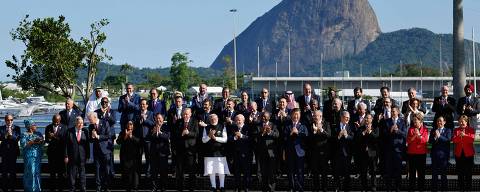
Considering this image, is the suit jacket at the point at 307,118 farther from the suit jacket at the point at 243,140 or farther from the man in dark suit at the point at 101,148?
the man in dark suit at the point at 101,148

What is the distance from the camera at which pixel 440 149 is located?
45.4ft

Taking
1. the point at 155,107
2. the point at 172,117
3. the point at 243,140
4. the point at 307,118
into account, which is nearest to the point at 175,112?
the point at 172,117

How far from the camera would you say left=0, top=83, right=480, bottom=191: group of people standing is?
13.9m

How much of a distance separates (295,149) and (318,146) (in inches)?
17.3

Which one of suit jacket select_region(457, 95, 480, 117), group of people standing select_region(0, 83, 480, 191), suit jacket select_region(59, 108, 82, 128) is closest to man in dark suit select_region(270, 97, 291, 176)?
group of people standing select_region(0, 83, 480, 191)

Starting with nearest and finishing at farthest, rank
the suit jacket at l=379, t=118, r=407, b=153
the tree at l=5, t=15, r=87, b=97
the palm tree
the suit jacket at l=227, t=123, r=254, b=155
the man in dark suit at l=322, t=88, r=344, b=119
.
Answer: the suit jacket at l=379, t=118, r=407, b=153, the suit jacket at l=227, t=123, r=254, b=155, the man in dark suit at l=322, t=88, r=344, b=119, the palm tree, the tree at l=5, t=15, r=87, b=97

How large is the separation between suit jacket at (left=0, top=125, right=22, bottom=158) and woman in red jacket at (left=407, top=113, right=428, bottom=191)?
24.9 ft

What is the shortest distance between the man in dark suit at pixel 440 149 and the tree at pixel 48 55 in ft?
51.3

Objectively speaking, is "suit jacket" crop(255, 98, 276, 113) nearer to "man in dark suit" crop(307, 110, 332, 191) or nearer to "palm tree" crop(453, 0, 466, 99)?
"man in dark suit" crop(307, 110, 332, 191)

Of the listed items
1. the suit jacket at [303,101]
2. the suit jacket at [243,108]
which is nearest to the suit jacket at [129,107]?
the suit jacket at [243,108]

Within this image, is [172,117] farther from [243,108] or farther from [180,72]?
[180,72]

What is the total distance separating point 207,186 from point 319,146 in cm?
249

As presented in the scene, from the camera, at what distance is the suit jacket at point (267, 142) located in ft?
46.1

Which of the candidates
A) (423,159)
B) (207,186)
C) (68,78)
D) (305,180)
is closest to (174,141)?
(207,186)
